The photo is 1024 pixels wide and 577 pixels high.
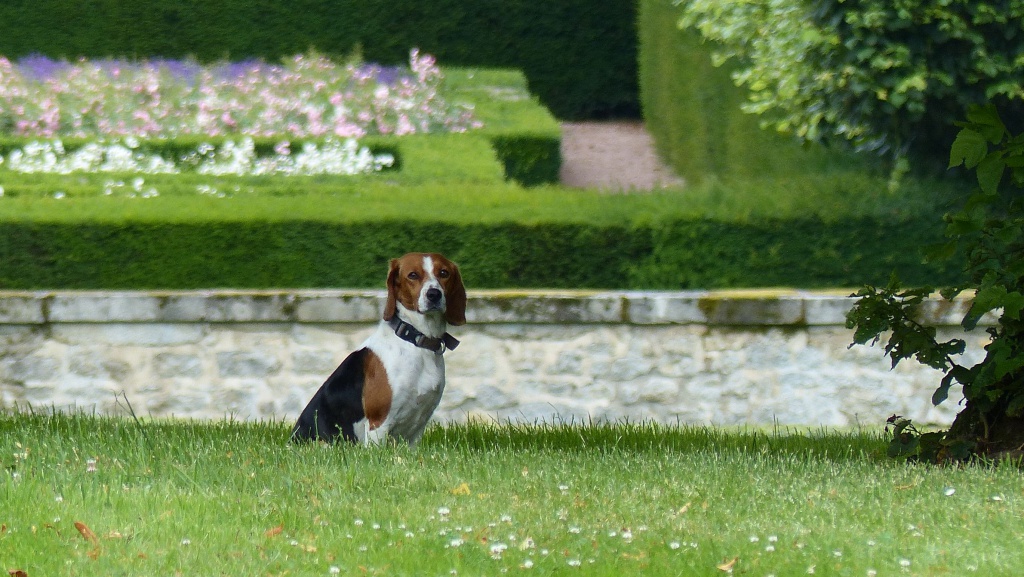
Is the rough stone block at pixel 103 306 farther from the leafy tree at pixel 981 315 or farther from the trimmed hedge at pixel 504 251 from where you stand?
the leafy tree at pixel 981 315

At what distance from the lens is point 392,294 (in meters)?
5.04

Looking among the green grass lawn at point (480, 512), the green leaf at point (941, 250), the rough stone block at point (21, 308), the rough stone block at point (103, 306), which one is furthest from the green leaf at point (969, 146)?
the rough stone block at point (21, 308)

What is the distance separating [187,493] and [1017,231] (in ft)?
10.7

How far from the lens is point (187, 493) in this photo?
420 cm

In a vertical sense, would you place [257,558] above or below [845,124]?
below

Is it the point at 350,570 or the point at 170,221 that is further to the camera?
the point at 170,221

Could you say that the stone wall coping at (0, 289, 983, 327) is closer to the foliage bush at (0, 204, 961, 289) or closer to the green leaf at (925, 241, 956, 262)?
the foliage bush at (0, 204, 961, 289)

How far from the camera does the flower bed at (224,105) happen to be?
43.6 feet

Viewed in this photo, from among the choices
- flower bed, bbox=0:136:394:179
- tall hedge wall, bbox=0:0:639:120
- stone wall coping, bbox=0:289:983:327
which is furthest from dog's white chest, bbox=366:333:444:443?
tall hedge wall, bbox=0:0:639:120

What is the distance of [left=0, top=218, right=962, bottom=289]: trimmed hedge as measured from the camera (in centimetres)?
782

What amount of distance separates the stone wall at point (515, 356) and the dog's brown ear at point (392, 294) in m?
2.06

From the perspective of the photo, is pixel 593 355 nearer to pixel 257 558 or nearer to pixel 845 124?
pixel 845 124

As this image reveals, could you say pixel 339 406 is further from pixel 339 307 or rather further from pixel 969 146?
pixel 969 146

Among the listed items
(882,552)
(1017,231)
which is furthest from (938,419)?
(882,552)
